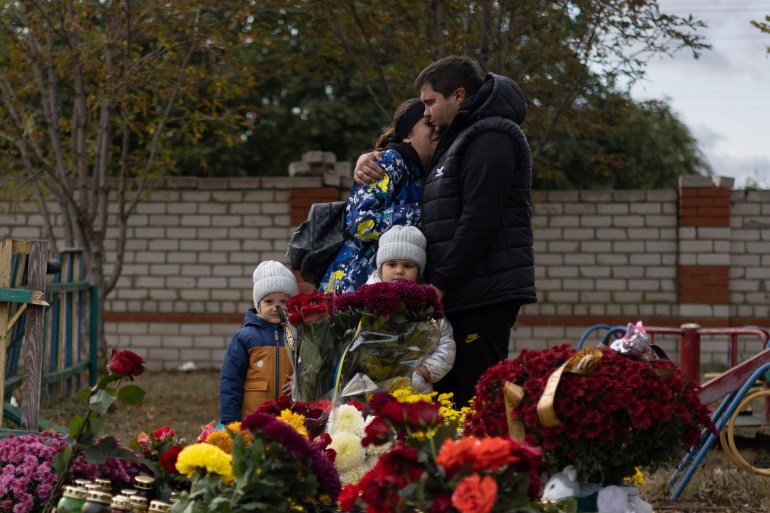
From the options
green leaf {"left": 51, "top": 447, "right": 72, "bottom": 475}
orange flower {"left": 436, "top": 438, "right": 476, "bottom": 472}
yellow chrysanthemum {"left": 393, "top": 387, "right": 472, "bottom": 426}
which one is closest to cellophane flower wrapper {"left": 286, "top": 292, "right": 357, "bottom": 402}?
yellow chrysanthemum {"left": 393, "top": 387, "right": 472, "bottom": 426}

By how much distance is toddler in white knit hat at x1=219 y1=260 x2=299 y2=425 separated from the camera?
168 inches

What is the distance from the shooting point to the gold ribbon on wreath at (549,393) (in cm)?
286

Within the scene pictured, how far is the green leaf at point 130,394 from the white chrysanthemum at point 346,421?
552 millimetres

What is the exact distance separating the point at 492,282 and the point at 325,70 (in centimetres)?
686

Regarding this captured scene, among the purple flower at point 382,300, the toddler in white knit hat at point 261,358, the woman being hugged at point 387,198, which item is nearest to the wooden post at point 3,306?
the toddler in white knit hat at point 261,358

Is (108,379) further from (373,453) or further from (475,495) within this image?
(475,495)

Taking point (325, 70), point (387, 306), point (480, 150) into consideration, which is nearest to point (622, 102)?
point (325, 70)

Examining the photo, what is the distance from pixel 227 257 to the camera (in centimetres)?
1207

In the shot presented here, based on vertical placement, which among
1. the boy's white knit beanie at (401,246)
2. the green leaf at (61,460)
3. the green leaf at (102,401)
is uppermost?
the boy's white knit beanie at (401,246)

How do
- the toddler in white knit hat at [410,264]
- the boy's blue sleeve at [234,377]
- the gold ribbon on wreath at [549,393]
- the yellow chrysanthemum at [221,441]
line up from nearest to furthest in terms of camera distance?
the gold ribbon on wreath at [549,393]
the yellow chrysanthemum at [221,441]
the toddler in white knit hat at [410,264]
the boy's blue sleeve at [234,377]

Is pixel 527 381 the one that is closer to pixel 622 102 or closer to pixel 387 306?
pixel 387 306

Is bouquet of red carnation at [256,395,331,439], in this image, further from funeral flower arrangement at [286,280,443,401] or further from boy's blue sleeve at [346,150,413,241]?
boy's blue sleeve at [346,150,413,241]

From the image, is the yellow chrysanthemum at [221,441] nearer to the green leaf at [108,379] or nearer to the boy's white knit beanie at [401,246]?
the green leaf at [108,379]

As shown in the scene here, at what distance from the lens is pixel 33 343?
17.0 ft
